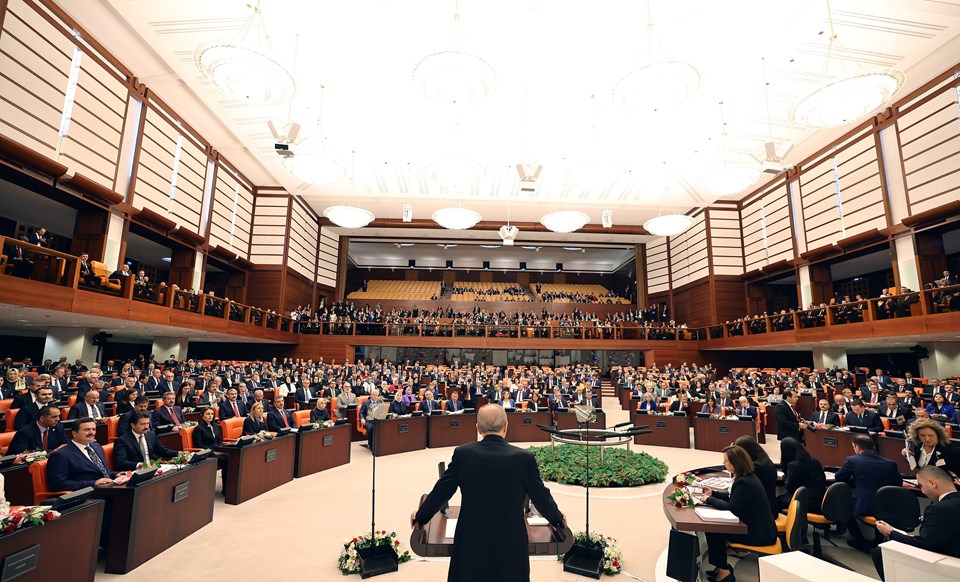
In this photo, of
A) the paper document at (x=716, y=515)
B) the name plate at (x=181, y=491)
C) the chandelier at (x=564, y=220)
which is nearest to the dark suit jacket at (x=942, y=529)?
the paper document at (x=716, y=515)

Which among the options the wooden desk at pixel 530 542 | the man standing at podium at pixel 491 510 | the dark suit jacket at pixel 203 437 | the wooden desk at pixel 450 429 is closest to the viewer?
the man standing at podium at pixel 491 510

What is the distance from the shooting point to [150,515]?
3916mm

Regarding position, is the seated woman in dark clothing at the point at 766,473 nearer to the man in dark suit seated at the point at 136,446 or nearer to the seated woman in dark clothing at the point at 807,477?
the seated woman in dark clothing at the point at 807,477

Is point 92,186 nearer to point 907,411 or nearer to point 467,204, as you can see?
point 467,204

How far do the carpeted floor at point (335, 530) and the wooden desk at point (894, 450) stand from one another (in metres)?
3.29

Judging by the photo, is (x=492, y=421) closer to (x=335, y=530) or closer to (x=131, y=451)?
(x=335, y=530)

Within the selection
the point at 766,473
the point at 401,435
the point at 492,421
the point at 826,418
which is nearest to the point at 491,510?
the point at 492,421

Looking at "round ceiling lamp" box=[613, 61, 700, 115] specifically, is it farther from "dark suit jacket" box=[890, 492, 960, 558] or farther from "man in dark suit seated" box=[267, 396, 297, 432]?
"man in dark suit seated" box=[267, 396, 297, 432]

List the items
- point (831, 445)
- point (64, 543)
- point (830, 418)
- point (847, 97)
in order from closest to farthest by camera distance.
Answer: point (64, 543)
point (831, 445)
point (830, 418)
point (847, 97)

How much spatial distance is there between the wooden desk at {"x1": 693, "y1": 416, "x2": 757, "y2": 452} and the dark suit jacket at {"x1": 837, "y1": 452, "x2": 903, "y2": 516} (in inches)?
190

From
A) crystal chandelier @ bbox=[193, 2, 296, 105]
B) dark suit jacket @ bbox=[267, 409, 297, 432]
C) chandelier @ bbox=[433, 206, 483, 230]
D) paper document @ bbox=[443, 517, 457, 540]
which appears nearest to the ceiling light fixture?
chandelier @ bbox=[433, 206, 483, 230]

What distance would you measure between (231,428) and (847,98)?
12.6 metres

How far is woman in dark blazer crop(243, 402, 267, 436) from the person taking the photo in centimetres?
647

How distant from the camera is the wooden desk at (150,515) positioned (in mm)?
3670
